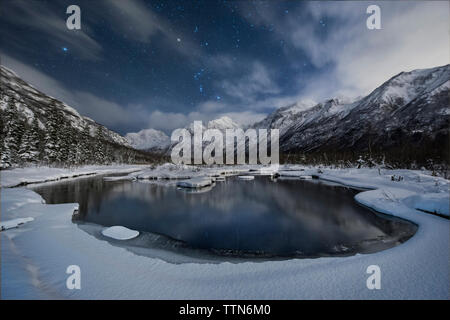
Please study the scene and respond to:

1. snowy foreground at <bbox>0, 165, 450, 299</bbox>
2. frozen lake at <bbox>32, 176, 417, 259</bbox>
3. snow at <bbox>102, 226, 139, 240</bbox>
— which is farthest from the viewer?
snow at <bbox>102, 226, 139, 240</bbox>

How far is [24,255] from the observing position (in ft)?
25.5

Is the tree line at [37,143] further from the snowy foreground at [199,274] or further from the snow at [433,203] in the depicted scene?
the snow at [433,203]

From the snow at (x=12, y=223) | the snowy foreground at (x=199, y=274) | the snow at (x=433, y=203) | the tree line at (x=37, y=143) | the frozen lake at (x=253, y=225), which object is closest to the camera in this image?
the snowy foreground at (x=199, y=274)

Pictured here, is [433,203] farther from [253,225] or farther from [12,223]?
[12,223]

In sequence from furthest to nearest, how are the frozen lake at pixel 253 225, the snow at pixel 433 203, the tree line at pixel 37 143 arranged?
the tree line at pixel 37 143, the snow at pixel 433 203, the frozen lake at pixel 253 225

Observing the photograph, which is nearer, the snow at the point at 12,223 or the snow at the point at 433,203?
the snow at the point at 12,223

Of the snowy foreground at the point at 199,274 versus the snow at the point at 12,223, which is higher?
the snow at the point at 12,223

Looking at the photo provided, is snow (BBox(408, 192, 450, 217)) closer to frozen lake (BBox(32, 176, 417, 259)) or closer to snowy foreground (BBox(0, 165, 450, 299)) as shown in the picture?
frozen lake (BBox(32, 176, 417, 259))

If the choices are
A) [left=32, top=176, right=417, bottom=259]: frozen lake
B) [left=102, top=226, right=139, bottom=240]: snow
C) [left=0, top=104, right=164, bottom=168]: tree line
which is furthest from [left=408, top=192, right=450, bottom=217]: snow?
[left=0, top=104, right=164, bottom=168]: tree line

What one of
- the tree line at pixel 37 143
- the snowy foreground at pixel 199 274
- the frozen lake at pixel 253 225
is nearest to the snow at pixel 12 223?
the snowy foreground at pixel 199 274

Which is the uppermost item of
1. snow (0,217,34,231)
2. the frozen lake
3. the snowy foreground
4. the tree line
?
the tree line
